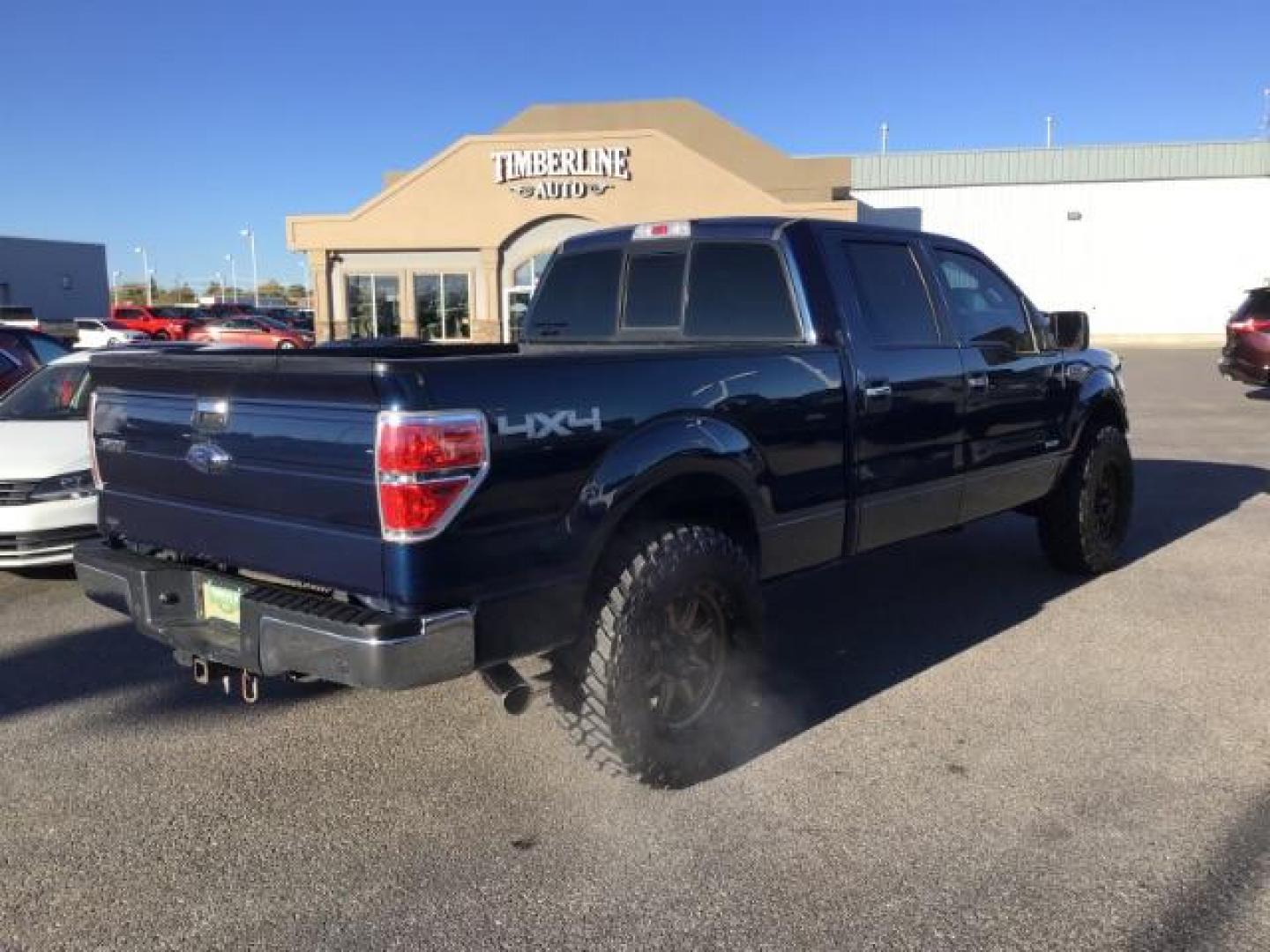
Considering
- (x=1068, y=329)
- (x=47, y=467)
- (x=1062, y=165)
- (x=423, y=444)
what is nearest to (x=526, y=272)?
(x=1062, y=165)

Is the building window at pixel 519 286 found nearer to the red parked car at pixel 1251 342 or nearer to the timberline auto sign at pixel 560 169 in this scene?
the timberline auto sign at pixel 560 169

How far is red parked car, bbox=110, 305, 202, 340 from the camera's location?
41656 mm

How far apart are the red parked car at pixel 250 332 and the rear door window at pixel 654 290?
1209 inches

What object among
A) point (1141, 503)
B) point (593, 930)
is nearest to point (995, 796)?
point (593, 930)

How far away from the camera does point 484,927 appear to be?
299cm

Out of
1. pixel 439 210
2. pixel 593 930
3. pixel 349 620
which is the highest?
pixel 439 210

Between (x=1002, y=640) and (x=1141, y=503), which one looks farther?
(x=1141, y=503)

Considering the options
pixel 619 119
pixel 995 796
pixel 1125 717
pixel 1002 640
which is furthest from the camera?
pixel 619 119

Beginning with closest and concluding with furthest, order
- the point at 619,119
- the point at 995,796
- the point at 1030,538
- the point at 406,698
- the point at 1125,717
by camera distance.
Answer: the point at 995,796 → the point at 1125,717 → the point at 406,698 → the point at 1030,538 → the point at 619,119

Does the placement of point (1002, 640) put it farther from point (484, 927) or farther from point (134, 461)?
point (134, 461)

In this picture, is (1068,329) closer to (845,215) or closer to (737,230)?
(737,230)

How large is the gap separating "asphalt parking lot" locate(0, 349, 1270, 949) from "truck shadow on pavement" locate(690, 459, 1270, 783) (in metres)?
0.03

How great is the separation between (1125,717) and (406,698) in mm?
2987

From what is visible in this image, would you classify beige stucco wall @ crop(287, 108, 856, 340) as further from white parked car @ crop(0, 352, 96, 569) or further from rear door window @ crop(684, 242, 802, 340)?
rear door window @ crop(684, 242, 802, 340)
